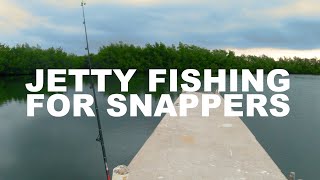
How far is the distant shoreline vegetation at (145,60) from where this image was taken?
8100 cm

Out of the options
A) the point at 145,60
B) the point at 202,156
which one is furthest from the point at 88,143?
the point at 145,60

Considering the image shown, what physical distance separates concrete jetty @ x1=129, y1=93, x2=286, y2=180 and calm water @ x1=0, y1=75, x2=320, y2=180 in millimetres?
1852

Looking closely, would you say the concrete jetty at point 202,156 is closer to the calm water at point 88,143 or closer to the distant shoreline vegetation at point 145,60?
the calm water at point 88,143

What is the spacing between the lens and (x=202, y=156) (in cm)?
1371

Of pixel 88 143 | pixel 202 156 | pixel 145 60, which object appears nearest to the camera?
pixel 202 156

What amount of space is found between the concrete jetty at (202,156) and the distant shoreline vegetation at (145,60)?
66.8 metres

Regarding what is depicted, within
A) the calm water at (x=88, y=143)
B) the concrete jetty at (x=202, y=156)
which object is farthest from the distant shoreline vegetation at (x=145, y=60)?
the concrete jetty at (x=202, y=156)

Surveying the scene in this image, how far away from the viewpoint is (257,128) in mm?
23594

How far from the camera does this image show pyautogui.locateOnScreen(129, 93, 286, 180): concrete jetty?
38.6 feet

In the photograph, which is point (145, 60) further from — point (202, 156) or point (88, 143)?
point (202, 156)

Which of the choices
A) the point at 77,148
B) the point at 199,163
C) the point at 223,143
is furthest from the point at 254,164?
the point at 77,148

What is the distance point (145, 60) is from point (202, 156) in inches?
3020

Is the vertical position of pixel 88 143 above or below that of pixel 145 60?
below

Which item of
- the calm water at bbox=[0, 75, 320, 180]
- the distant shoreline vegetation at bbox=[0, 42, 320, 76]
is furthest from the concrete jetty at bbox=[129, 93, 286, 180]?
the distant shoreline vegetation at bbox=[0, 42, 320, 76]
